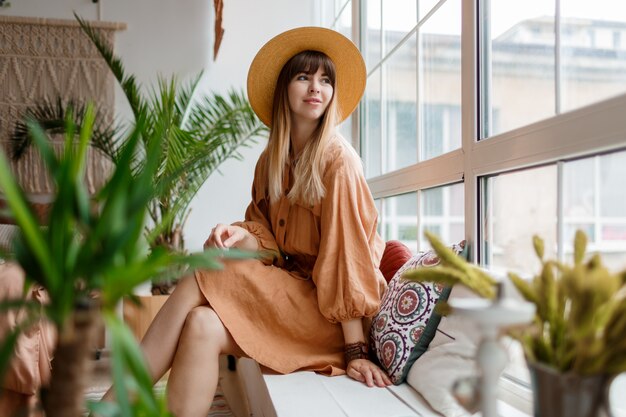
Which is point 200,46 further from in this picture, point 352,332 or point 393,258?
point 352,332

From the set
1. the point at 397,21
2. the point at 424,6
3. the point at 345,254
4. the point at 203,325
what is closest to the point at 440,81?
the point at 424,6

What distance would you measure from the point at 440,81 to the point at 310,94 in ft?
1.48

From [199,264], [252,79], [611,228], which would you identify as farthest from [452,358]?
[252,79]

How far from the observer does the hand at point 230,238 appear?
1.73 metres

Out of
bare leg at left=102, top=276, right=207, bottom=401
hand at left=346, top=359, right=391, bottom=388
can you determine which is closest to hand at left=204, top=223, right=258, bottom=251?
bare leg at left=102, top=276, right=207, bottom=401

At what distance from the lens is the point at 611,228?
1119mm

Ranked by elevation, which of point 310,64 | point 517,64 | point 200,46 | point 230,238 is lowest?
point 230,238

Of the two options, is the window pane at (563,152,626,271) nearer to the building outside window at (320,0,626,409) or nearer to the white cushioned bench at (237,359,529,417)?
the building outside window at (320,0,626,409)

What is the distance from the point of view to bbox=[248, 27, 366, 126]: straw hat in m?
2.03

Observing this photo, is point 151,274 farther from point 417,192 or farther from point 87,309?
point 417,192

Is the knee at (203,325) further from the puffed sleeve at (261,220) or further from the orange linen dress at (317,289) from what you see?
the puffed sleeve at (261,220)

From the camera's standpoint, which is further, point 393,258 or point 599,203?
point 393,258

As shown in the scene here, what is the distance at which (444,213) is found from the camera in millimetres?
2004

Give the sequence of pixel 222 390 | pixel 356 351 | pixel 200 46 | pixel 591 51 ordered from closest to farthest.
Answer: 1. pixel 591 51
2. pixel 356 351
3. pixel 222 390
4. pixel 200 46
